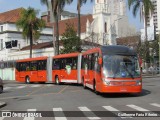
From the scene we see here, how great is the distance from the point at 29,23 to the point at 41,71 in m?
20.0

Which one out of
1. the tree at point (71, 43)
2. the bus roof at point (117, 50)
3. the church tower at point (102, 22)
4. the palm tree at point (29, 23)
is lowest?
the bus roof at point (117, 50)

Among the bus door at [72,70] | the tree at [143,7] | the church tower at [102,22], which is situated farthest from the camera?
the church tower at [102,22]

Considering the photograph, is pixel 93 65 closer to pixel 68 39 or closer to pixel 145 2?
pixel 68 39

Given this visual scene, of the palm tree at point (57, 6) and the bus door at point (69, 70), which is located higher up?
the palm tree at point (57, 6)

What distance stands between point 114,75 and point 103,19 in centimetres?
8391

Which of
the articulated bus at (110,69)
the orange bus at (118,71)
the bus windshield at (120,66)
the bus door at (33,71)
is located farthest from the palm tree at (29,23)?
the bus windshield at (120,66)

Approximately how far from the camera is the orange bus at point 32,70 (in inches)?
1576

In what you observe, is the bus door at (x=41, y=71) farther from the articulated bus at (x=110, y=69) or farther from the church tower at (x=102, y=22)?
the church tower at (x=102, y=22)

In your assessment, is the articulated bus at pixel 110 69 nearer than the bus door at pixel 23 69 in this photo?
Yes

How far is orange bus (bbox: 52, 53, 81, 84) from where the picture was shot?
33.2 m

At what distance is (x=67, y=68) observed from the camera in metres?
35.2

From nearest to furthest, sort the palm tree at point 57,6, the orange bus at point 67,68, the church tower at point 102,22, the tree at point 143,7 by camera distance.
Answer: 1. the orange bus at point 67,68
2. the palm tree at point 57,6
3. the tree at point 143,7
4. the church tower at point 102,22

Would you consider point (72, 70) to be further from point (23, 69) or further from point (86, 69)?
point (23, 69)

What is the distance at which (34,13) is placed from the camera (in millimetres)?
59438
